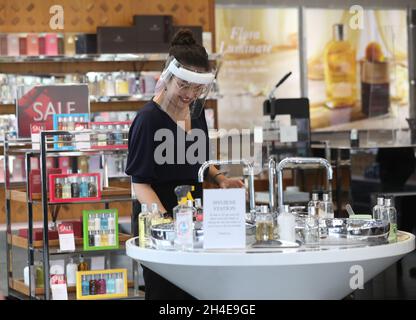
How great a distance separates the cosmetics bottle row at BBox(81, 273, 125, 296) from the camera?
18.1 ft

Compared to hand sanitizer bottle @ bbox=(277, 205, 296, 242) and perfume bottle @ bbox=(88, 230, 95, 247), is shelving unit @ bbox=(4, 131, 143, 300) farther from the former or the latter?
hand sanitizer bottle @ bbox=(277, 205, 296, 242)

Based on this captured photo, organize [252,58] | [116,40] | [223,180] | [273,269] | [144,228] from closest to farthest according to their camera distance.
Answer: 1. [273,269]
2. [144,228]
3. [223,180]
4. [116,40]
5. [252,58]

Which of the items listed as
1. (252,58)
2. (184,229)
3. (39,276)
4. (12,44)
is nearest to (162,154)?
(184,229)

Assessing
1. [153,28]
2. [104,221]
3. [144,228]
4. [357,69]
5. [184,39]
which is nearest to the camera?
[144,228]

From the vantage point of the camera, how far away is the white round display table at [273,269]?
2648 millimetres

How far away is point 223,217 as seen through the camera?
2730 mm

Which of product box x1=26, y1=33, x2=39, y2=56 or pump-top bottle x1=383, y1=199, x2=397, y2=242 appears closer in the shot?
pump-top bottle x1=383, y1=199, x2=397, y2=242

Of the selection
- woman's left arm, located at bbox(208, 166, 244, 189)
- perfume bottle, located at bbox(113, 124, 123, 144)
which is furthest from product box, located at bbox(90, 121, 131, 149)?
woman's left arm, located at bbox(208, 166, 244, 189)

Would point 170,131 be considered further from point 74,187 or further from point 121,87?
point 121,87

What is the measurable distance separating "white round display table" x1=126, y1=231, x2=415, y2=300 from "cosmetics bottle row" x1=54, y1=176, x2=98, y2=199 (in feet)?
Answer: 8.37

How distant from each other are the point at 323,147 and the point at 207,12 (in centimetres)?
196

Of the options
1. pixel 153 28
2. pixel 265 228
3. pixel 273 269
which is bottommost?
pixel 273 269

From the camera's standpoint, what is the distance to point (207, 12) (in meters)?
8.67

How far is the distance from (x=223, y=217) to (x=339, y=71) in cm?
773
